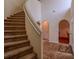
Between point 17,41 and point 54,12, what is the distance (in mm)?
7138

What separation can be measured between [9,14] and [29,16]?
194cm

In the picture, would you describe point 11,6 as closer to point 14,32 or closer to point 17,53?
point 14,32

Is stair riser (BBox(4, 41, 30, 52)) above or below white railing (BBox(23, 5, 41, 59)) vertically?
below

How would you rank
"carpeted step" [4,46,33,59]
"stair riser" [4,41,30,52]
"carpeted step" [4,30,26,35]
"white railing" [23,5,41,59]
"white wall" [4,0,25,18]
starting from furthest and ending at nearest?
"white wall" [4,0,25,18]
"carpeted step" [4,30,26,35]
"white railing" [23,5,41,59]
"stair riser" [4,41,30,52]
"carpeted step" [4,46,33,59]

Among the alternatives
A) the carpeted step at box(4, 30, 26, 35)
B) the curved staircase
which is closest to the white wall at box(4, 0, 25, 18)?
the curved staircase

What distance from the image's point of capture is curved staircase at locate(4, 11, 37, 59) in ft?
10.6

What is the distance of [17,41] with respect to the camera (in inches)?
156

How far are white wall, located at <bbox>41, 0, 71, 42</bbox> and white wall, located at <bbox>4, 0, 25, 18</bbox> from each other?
13.5 feet

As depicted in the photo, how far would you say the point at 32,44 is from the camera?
4250 mm

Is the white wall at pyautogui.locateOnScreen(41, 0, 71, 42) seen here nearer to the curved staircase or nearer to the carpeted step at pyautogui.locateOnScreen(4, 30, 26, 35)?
the curved staircase

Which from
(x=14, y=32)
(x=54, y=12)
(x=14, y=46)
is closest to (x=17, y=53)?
(x=14, y=46)

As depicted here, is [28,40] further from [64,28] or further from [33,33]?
[64,28]

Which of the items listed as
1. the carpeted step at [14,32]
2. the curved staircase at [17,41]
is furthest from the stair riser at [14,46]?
the carpeted step at [14,32]
